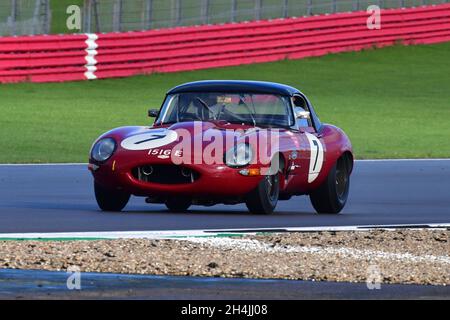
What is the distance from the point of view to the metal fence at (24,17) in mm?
33062

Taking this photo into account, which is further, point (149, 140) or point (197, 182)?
point (149, 140)

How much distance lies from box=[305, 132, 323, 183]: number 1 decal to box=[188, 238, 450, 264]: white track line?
9.85 ft

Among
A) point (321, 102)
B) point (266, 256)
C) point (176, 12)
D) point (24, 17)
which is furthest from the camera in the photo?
point (176, 12)

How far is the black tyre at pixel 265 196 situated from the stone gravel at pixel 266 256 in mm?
1601

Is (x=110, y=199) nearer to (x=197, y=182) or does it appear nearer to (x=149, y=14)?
(x=197, y=182)

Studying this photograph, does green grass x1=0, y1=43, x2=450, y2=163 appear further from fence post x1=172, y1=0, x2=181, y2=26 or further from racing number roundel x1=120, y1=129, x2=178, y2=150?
racing number roundel x1=120, y1=129, x2=178, y2=150

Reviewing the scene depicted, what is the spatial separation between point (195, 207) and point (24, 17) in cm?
1847

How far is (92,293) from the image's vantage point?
8492 millimetres

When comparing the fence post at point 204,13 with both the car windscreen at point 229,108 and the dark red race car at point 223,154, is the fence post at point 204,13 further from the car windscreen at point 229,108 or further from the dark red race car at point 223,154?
the car windscreen at point 229,108

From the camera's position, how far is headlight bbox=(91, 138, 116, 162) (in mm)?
13656

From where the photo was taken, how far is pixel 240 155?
13469 mm

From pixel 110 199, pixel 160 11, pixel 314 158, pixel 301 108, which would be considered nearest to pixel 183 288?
pixel 110 199

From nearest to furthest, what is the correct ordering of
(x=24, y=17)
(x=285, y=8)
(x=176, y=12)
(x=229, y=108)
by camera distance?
(x=229, y=108) → (x=24, y=17) → (x=176, y=12) → (x=285, y=8)
